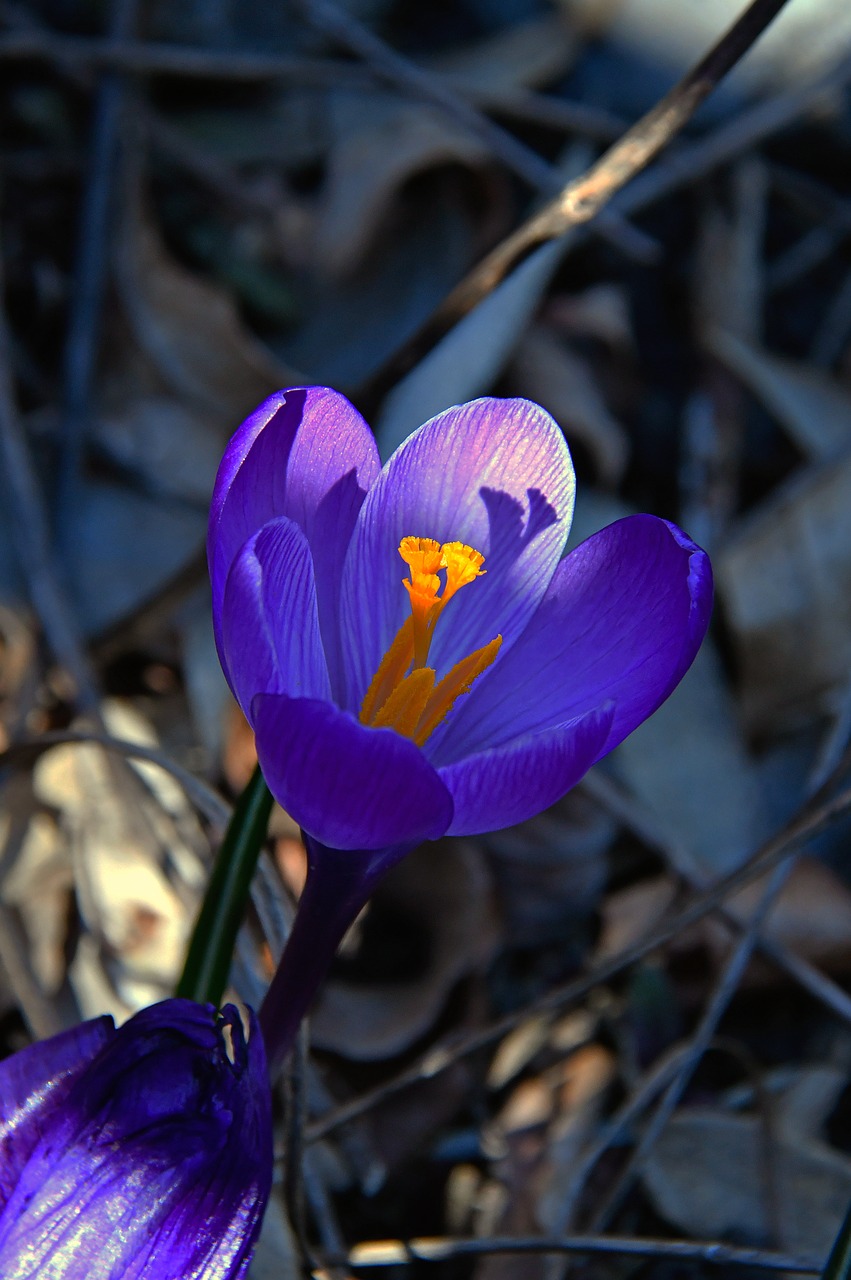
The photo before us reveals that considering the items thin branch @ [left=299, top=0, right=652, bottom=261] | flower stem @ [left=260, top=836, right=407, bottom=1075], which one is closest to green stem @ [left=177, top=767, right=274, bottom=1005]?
flower stem @ [left=260, top=836, right=407, bottom=1075]

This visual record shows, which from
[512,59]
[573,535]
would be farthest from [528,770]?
[512,59]

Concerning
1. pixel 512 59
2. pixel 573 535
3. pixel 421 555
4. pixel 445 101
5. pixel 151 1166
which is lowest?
pixel 151 1166

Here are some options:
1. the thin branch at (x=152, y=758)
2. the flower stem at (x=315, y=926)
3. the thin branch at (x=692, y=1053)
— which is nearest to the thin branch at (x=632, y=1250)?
the thin branch at (x=692, y=1053)

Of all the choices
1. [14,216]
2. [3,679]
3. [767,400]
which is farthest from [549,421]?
[14,216]

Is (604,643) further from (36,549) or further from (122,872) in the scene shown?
(36,549)

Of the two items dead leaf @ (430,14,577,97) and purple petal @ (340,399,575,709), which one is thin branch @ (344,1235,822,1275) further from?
dead leaf @ (430,14,577,97)

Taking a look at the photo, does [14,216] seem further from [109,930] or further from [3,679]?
[109,930]

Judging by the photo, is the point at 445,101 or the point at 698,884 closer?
the point at 698,884
